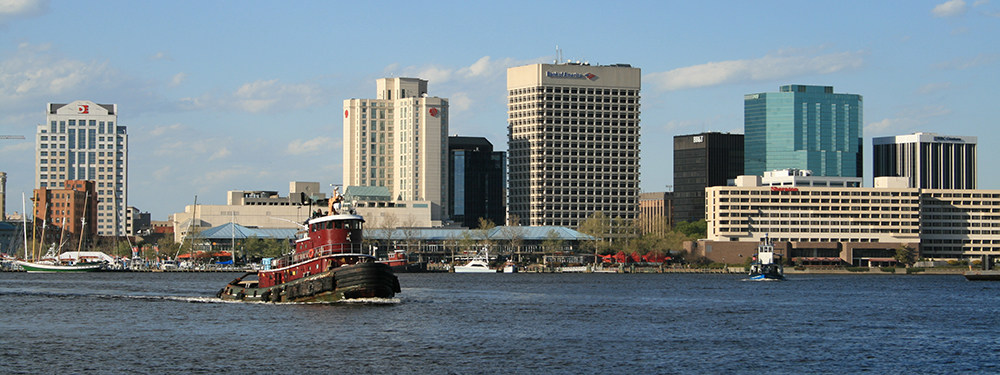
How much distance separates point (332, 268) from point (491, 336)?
22715mm

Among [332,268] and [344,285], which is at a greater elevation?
[332,268]

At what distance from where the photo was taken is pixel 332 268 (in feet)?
325

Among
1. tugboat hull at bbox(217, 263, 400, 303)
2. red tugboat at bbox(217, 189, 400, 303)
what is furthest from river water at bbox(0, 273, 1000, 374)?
red tugboat at bbox(217, 189, 400, 303)

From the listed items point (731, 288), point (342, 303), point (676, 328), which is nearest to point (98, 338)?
point (342, 303)

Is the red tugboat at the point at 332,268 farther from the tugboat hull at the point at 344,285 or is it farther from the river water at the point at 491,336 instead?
the river water at the point at 491,336

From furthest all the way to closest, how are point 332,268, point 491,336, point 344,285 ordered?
point 332,268, point 344,285, point 491,336

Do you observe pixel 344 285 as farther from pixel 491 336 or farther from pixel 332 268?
pixel 491 336

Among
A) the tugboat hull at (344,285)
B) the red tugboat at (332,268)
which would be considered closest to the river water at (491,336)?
the tugboat hull at (344,285)

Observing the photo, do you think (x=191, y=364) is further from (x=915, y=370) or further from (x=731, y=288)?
(x=731, y=288)

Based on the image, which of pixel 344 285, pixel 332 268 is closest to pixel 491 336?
pixel 344 285

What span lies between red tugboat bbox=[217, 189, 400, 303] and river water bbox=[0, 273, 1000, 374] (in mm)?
1772

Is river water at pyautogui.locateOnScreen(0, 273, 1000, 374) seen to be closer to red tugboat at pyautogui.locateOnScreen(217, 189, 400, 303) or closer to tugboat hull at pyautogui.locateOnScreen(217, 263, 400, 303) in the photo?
tugboat hull at pyautogui.locateOnScreen(217, 263, 400, 303)

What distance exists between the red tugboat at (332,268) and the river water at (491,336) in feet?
5.81

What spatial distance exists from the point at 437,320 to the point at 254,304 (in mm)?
23996
